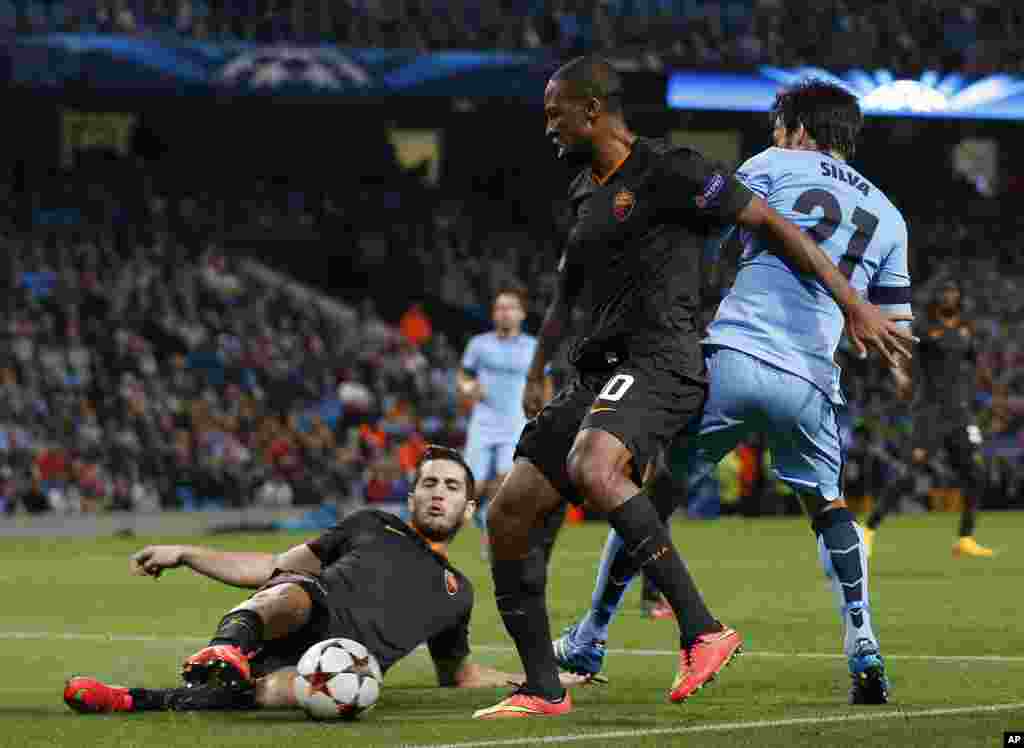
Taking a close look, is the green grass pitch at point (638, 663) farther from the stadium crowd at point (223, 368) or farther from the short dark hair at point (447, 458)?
the stadium crowd at point (223, 368)

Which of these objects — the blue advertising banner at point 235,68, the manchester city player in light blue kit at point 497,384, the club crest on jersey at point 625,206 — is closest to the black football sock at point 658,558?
the club crest on jersey at point 625,206

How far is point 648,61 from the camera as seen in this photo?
30.6 m

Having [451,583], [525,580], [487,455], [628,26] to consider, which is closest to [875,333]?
[525,580]

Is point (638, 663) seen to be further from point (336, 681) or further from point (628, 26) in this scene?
point (628, 26)

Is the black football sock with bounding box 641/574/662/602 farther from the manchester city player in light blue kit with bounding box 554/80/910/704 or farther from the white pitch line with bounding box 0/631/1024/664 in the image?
the manchester city player in light blue kit with bounding box 554/80/910/704

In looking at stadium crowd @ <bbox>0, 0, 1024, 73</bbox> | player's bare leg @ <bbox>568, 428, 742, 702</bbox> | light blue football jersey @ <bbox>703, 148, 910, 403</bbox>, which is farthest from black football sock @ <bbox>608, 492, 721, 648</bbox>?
stadium crowd @ <bbox>0, 0, 1024, 73</bbox>

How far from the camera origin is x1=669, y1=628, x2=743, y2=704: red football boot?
637cm

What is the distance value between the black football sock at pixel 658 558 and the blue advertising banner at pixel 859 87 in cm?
2304

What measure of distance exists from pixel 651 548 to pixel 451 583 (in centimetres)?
121

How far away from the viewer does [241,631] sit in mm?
6754

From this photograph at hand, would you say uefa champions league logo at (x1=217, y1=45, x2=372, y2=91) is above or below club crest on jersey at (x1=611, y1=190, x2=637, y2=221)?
A: below

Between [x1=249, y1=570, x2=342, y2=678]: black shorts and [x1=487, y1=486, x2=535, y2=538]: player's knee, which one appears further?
[x1=249, y1=570, x2=342, y2=678]: black shorts

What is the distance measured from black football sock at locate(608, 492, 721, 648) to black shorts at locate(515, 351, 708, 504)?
0.18 metres

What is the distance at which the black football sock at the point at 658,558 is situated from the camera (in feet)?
21.3
